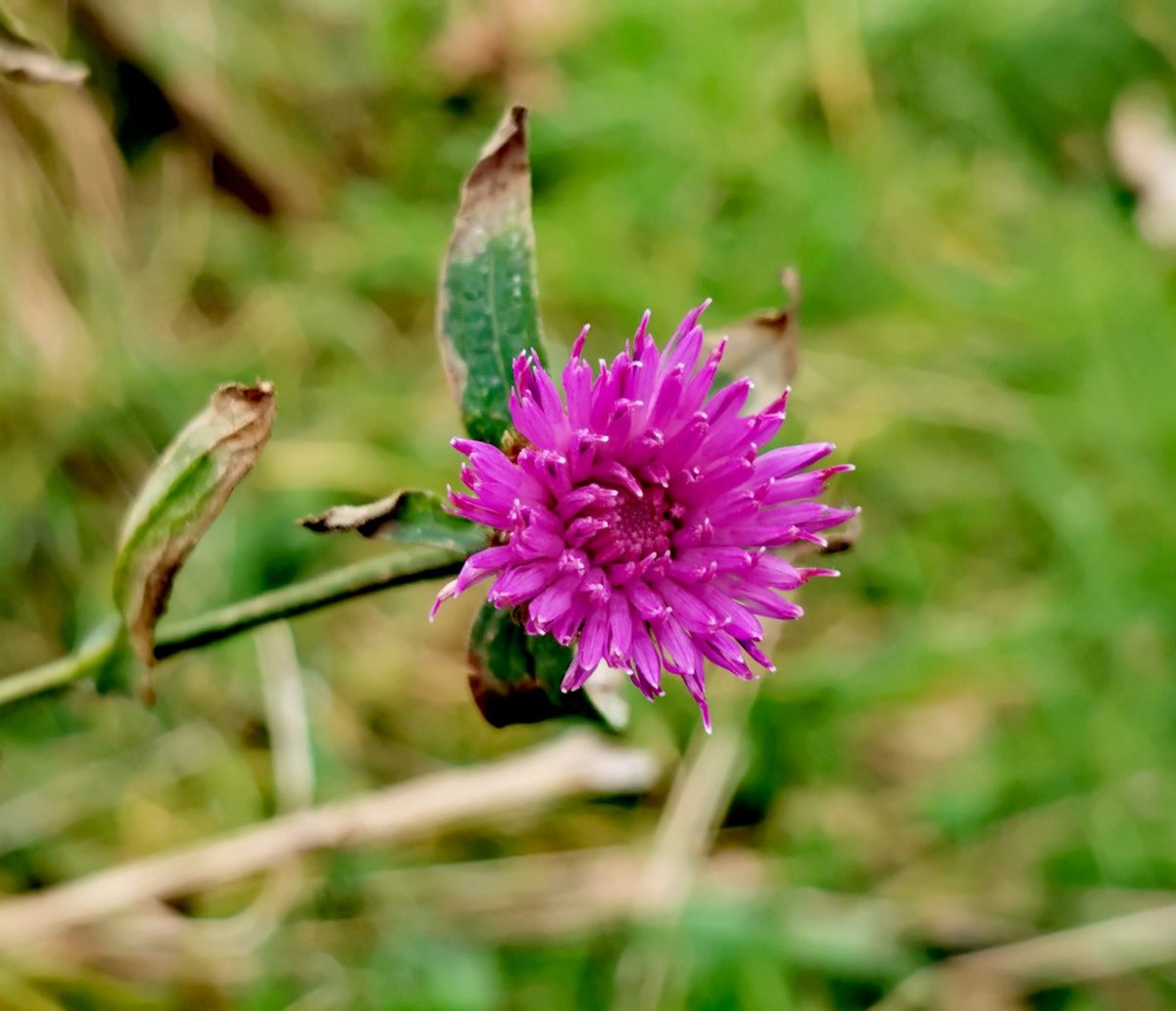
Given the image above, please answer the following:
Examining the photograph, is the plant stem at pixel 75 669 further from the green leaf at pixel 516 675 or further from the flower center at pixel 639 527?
the flower center at pixel 639 527

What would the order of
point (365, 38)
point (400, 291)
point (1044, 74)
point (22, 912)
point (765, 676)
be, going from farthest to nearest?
point (1044, 74) → point (365, 38) → point (400, 291) → point (765, 676) → point (22, 912)

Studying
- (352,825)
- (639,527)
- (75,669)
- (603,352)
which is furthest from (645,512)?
(603,352)

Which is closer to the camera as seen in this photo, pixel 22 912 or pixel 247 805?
pixel 22 912

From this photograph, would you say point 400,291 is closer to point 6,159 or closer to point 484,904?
point 6,159

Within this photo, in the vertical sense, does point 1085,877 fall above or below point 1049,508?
below

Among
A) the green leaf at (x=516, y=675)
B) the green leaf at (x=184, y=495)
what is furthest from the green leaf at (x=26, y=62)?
the green leaf at (x=516, y=675)

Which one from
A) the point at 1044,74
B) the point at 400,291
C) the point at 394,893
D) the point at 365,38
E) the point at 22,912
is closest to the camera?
the point at 22,912

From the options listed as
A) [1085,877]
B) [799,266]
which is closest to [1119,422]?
[799,266]

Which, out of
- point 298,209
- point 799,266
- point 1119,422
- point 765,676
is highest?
point 298,209
